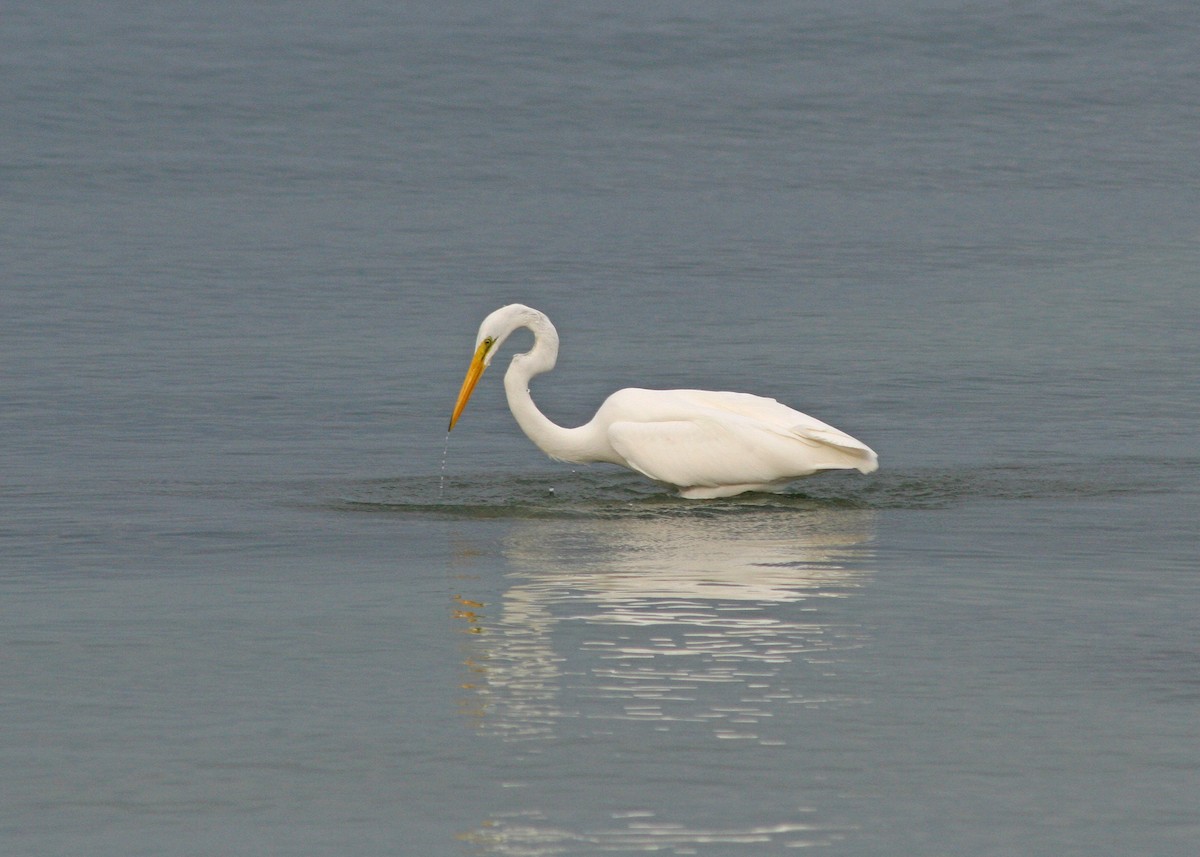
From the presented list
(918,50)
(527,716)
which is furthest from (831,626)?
(918,50)

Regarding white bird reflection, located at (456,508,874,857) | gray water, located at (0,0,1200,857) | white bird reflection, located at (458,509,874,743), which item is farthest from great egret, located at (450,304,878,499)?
white bird reflection, located at (456,508,874,857)

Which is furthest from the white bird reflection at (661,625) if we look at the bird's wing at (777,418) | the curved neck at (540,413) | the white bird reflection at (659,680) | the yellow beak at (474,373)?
the yellow beak at (474,373)

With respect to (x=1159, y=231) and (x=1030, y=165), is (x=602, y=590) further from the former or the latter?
(x=1030, y=165)

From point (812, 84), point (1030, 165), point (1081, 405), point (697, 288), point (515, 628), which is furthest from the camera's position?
point (812, 84)

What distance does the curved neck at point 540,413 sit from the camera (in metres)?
12.8

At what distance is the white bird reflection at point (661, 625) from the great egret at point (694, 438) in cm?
89

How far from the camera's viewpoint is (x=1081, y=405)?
1492 cm

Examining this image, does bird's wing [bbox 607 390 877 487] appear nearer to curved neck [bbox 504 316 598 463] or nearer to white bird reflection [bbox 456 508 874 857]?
curved neck [bbox 504 316 598 463]

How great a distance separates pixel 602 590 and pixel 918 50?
82.0ft

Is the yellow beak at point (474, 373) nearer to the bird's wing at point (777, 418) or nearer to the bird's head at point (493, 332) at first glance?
the bird's head at point (493, 332)

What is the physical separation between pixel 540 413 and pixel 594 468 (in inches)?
39.7

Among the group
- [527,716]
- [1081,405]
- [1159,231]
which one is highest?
[1159,231]

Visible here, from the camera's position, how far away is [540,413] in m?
12.9

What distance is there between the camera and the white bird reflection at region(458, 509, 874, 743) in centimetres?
748
